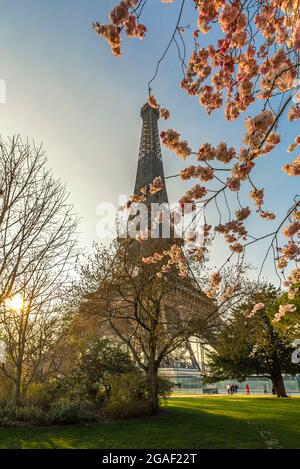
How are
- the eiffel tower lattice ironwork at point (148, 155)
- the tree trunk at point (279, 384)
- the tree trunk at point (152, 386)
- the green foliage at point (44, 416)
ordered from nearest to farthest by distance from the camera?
the green foliage at point (44, 416) < the tree trunk at point (152, 386) < the tree trunk at point (279, 384) < the eiffel tower lattice ironwork at point (148, 155)

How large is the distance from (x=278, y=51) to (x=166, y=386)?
664 inches

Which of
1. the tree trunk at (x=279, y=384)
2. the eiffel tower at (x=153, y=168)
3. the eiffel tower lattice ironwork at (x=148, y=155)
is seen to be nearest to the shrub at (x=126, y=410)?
the tree trunk at (x=279, y=384)

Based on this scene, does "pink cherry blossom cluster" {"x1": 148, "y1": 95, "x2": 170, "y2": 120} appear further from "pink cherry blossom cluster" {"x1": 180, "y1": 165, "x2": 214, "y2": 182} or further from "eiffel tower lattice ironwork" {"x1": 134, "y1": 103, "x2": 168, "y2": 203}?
"eiffel tower lattice ironwork" {"x1": 134, "y1": 103, "x2": 168, "y2": 203}

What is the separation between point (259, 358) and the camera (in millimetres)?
33188

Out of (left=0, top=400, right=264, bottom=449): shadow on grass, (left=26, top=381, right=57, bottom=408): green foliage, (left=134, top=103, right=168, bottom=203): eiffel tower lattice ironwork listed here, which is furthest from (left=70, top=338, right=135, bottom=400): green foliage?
(left=134, top=103, right=168, bottom=203): eiffel tower lattice ironwork

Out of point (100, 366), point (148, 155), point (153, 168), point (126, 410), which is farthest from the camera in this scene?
point (148, 155)

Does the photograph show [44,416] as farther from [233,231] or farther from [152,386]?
[233,231]

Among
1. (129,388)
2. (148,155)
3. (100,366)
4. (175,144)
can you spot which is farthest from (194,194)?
(148,155)

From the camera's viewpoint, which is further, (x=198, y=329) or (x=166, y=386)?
(x=166, y=386)

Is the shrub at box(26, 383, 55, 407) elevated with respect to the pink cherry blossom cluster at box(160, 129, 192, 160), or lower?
lower

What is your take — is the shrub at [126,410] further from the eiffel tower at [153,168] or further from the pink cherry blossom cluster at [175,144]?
the eiffel tower at [153,168]

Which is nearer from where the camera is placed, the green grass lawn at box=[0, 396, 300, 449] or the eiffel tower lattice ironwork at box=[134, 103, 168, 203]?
the green grass lawn at box=[0, 396, 300, 449]
